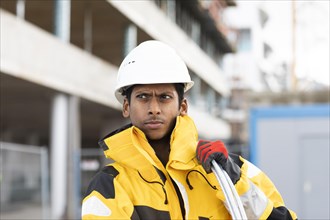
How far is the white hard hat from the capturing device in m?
2.60

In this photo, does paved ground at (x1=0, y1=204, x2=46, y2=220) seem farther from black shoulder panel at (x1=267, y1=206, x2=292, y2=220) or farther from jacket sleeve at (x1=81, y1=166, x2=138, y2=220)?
black shoulder panel at (x1=267, y1=206, x2=292, y2=220)

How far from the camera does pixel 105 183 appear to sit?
2.55 metres

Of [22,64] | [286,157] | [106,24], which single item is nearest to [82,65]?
[22,64]

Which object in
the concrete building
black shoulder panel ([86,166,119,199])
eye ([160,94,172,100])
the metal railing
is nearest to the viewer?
black shoulder panel ([86,166,119,199])

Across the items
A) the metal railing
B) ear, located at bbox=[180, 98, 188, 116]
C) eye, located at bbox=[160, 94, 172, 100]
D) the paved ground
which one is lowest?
the paved ground

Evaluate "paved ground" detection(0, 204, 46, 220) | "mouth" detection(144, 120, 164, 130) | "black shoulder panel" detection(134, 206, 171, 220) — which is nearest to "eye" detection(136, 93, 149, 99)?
"mouth" detection(144, 120, 164, 130)

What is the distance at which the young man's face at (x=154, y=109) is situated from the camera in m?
2.61

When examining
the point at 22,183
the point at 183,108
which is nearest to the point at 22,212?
the point at 22,183

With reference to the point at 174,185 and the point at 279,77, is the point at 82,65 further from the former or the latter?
the point at 279,77

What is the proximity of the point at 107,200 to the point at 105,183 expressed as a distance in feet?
0.28

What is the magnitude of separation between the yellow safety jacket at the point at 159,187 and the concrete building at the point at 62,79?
10748 mm

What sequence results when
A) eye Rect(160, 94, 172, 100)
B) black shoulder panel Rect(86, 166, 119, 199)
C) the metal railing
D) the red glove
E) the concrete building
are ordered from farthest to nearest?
the concrete building → the metal railing → eye Rect(160, 94, 172, 100) → black shoulder panel Rect(86, 166, 119, 199) → the red glove

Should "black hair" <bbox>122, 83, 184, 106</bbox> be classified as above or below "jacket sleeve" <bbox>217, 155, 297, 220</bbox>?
above

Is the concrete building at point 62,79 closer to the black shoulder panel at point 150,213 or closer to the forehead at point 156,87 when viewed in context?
the forehead at point 156,87
